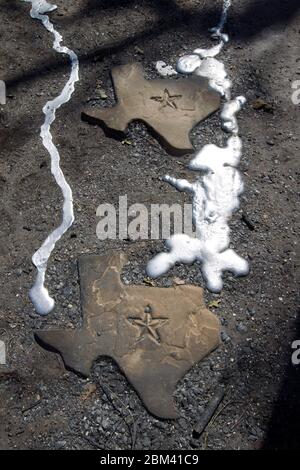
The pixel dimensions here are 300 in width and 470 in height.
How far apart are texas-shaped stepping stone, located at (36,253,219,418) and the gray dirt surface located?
0.05m

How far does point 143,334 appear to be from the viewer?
8.13ft

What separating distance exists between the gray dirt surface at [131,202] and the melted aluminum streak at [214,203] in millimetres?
50

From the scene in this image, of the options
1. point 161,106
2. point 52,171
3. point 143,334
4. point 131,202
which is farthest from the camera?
point 161,106

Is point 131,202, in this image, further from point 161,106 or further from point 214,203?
point 161,106

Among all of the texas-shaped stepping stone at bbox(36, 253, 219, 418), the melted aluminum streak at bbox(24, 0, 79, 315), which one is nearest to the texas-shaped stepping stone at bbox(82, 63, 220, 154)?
Answer: the melted aluminum streak at bbox(24, 0, 79, 315)

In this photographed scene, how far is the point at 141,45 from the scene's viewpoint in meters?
3.65

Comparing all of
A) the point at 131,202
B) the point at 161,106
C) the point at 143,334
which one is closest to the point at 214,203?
the point at 131,202

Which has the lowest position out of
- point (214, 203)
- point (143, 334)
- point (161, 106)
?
point (143, 334)

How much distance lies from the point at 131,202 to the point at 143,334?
2.46 ft

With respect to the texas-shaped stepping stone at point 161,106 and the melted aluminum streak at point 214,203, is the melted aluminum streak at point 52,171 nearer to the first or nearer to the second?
the texas-shaped stepping stone at point 161,106

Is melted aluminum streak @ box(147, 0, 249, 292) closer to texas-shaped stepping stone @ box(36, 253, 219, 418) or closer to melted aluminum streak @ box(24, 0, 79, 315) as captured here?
texas-shaped stepping stone @ box(36, 253, 219, 418)

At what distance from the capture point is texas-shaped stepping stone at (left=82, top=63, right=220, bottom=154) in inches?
124

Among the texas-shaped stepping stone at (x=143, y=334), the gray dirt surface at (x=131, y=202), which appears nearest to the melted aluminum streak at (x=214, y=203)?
the gray dirt surface at (x=131, y=202)

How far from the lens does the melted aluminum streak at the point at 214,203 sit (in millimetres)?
2715
